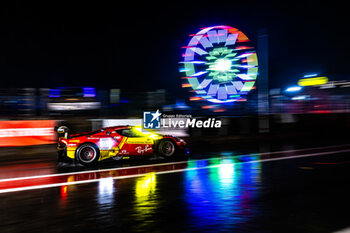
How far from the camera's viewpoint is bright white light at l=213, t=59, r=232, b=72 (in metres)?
23.1

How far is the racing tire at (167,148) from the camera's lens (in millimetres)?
9461

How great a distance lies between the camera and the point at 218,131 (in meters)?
15.0

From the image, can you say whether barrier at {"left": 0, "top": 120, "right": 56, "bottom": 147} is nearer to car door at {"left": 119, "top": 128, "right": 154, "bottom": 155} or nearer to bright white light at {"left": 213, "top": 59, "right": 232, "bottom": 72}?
car door at {"left": 119, "top": 128, "right": 154, "bottom": 155}

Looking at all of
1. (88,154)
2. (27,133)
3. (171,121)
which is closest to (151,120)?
(171,121)

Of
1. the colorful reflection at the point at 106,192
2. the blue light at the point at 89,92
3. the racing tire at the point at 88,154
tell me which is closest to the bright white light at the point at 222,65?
the blue light at the point at 89,92

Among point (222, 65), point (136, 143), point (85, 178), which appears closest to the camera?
point (85, 178)

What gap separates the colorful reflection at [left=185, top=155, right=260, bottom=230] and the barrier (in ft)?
19.4

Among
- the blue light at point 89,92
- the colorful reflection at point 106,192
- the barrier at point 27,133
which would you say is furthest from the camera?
the blue light at point 89,92

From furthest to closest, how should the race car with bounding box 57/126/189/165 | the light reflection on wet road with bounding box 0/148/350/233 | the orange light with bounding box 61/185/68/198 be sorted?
1. the race car with bounding box 57/126/189/165
2. the orange light with bounding box 61/185/68/198
3. the light reflection on wet road with bounding box 0/148/350/233

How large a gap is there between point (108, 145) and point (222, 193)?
4360 millimetres

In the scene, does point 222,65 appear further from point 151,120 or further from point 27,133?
point 27,133

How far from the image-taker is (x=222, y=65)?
76.5ft

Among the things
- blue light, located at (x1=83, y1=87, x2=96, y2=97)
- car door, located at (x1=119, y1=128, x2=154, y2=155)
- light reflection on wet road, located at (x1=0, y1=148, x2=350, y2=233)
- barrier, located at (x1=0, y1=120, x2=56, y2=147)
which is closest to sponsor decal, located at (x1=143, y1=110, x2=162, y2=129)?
blue light, located at (x1=83, y1=87, x2=96, y2=97)

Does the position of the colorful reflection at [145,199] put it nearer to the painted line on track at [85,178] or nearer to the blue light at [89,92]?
the painted line on track at [85,178]
